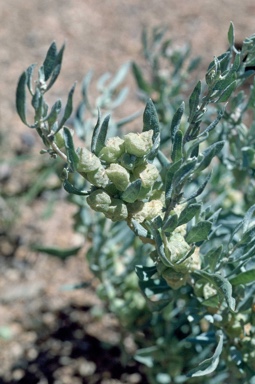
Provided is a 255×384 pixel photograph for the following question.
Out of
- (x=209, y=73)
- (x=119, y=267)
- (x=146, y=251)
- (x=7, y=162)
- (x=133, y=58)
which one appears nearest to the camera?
(x=209, y=73)

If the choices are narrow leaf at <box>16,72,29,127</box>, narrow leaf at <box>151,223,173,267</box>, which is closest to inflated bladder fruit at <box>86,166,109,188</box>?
narrow leaf at <box>151,223,173,267</box>

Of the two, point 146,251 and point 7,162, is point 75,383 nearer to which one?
point 146,251

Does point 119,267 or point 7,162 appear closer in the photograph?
point 119,267

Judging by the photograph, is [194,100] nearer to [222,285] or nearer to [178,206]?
[178,206]

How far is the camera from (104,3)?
150 inches

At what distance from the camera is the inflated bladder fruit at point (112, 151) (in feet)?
3.75

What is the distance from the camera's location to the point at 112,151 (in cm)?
114

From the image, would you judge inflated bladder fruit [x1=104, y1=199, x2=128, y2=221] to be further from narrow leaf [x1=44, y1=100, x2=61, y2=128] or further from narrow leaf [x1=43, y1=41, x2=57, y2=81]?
narrow leaf [x1=43, y1=41, x2=57, y2=81]

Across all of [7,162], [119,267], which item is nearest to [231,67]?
[119,267]

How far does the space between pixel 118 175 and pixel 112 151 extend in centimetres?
5

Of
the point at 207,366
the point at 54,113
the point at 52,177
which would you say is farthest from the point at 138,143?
the point at 52,177

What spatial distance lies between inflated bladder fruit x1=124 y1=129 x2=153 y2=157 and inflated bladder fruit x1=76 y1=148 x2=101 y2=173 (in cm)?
6

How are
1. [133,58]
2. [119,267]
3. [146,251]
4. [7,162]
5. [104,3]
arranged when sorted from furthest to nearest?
1. [104,3]
2. [133,58]
3. [7,162]
4. [119,267]
5. [146,251]

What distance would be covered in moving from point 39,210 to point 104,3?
154cm
